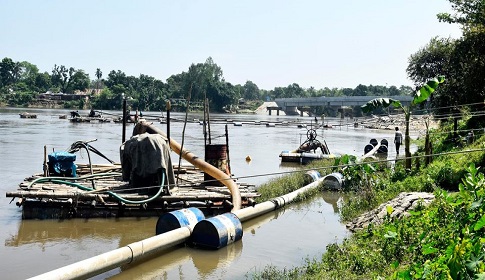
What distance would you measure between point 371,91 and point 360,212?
447ft

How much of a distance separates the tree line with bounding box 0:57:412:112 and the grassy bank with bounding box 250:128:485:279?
3426 inches

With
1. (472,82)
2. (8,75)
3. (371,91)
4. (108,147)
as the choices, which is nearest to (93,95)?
(8,75)

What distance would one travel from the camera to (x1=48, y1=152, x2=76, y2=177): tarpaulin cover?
15.0m

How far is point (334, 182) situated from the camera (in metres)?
17.2

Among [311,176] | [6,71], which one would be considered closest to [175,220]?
[311,176]

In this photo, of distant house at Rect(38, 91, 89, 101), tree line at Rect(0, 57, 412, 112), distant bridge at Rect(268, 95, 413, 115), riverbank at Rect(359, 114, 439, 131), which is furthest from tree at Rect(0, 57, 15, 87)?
riverbank at Rect(359, 114, 439, 131)

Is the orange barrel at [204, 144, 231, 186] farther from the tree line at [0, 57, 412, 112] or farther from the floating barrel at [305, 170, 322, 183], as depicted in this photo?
the tree line at [0, 57, 412, 112]

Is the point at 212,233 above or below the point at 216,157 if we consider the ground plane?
below

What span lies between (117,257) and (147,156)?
15.8 ft

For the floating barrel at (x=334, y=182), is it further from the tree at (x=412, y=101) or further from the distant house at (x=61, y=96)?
the distant house at (x=61, y=96)

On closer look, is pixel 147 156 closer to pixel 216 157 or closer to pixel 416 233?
pixel 216 157

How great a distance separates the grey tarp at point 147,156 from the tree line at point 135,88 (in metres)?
87.7

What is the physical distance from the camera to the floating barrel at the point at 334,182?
17141 millimetres

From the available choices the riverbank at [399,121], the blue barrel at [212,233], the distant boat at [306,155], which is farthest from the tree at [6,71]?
the blue barrel at [212,233]
